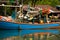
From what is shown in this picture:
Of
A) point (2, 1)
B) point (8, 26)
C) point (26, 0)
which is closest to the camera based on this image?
point (8, 26)

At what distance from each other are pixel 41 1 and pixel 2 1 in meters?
7.41

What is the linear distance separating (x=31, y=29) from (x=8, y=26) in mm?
2043

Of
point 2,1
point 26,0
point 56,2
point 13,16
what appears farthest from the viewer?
point 56,2

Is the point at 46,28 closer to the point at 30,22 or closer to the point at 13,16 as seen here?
the point at 30,22

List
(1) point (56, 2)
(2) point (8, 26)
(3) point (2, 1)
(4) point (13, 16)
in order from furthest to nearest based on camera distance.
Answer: (1) point (56, 2) < (3) point (2, 1) < (4) point (13, 16) < (2) point (8, 26)

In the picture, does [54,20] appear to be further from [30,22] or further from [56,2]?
[56,2]

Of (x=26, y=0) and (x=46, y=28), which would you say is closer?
(x=46, y=28)

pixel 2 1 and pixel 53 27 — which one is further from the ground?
pixel 2 1

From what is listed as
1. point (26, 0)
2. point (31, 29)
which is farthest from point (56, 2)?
point (31, 29)

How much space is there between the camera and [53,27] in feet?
80.2

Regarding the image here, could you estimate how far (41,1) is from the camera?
33625 millimetres

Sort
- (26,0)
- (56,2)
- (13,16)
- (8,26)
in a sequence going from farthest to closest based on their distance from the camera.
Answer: (56,2) < (26,0) < (13,16) < (8,26)

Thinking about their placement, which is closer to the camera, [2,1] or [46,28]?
[46,28]

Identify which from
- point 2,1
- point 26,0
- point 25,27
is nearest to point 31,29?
point 25,27
